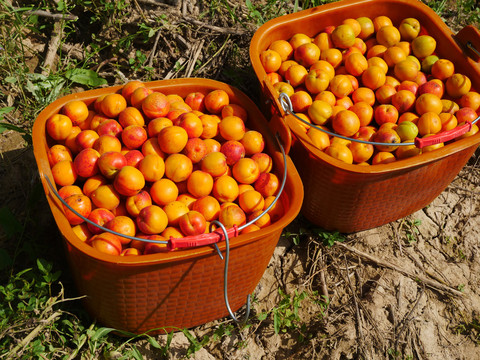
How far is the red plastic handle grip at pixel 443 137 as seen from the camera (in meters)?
3.09

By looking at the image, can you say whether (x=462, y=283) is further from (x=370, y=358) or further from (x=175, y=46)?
(x=175, y=46)

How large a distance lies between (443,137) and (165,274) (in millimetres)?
2047

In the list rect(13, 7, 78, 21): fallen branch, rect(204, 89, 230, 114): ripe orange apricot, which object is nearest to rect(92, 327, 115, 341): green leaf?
rect(204, 89, 230, 114): ripe orange apricot

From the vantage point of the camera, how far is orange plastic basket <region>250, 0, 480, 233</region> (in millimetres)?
3301

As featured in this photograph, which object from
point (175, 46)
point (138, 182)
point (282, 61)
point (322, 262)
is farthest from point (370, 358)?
point (175, 46)

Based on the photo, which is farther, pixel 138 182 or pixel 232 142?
pixel 232 142

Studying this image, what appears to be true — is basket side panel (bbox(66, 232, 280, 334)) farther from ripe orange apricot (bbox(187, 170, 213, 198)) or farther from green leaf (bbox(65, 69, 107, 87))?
green leaf (bbox(65, 69, 107, 87))

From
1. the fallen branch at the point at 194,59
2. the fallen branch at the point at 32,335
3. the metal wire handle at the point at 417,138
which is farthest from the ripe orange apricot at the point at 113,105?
the fallen branch at the point at 32,335

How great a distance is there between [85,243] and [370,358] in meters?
2.14

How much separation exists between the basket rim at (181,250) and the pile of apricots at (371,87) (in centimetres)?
35

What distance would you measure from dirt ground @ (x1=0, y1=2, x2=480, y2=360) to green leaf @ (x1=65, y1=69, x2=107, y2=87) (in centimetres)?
72

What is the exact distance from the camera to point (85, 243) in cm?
262

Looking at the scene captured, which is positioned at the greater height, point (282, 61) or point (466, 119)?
point (466, 119)

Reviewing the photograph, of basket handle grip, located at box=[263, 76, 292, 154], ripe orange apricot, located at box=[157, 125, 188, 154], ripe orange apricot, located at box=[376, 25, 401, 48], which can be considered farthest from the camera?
ripe orange apricot, located at box=[376, 25, 401, 48]
